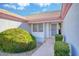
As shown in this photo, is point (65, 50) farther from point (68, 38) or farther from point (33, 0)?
point (33, 0)

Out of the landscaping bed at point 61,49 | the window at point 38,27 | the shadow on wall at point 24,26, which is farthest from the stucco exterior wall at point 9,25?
the landscaping bed at point 61,49

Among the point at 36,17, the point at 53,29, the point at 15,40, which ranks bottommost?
the point at 15,40

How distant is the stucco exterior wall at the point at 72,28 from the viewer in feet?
9.75

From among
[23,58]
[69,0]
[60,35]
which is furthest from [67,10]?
[23,58]

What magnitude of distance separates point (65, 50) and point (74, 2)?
71cm

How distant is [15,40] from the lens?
121 inches

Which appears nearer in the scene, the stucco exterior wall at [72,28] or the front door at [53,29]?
the stucco exterior wall at [72,28]

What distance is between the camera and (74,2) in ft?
9.73

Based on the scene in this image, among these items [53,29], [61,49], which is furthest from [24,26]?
[61,49]

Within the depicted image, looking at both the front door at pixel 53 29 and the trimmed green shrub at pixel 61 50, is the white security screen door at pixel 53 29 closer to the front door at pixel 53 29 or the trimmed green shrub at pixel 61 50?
the front door at pixel 53 29

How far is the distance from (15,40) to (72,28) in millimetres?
868

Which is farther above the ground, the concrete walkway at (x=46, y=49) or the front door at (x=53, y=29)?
the front door at (x=53, y=29)

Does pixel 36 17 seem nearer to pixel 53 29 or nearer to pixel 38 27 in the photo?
pixel 38 27

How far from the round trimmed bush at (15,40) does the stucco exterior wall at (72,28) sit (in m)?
0.56
